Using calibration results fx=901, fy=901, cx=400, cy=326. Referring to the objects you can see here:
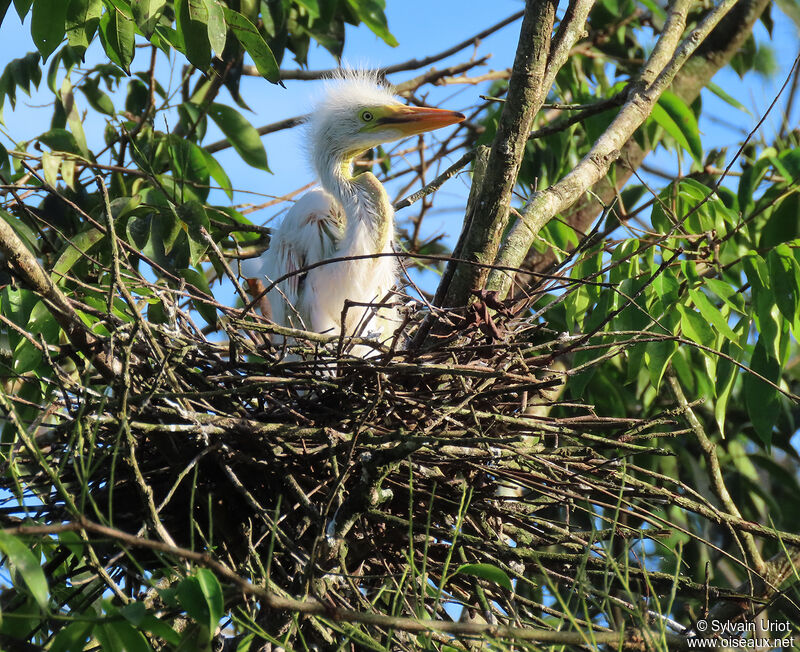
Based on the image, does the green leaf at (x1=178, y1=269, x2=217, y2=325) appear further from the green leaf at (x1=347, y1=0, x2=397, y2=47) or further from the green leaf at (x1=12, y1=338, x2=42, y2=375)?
the green leaf at (x1=347, y1=0, x2=397, y2=47)

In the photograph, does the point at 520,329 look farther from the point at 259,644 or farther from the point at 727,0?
the point at 727,0

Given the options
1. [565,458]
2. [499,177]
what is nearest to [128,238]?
[499,177]

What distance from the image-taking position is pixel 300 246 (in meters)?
3.16

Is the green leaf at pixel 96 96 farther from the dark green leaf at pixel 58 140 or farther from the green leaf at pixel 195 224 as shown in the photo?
the green leaf at pixel 195 224

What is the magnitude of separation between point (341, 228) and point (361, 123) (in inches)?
20.0

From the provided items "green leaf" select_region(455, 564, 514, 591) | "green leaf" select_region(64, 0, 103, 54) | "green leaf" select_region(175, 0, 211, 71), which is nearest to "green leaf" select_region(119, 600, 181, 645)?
"green leaf" select_region(455, 564, 514, 591)

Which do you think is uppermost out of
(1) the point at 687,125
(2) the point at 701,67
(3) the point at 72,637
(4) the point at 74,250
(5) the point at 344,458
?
(2) the point at 701,67

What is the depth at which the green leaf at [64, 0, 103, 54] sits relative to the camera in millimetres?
2299

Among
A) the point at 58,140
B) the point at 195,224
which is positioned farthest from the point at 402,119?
the point at 58,140

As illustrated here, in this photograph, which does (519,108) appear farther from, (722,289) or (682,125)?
(682,125)

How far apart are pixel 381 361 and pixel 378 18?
2.07 metres

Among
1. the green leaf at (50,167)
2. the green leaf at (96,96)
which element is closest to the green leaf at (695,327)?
the green leaf at (50,167)

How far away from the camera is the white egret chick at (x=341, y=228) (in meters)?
3.09

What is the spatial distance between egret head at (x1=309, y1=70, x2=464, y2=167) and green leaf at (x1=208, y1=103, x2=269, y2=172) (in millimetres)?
271
